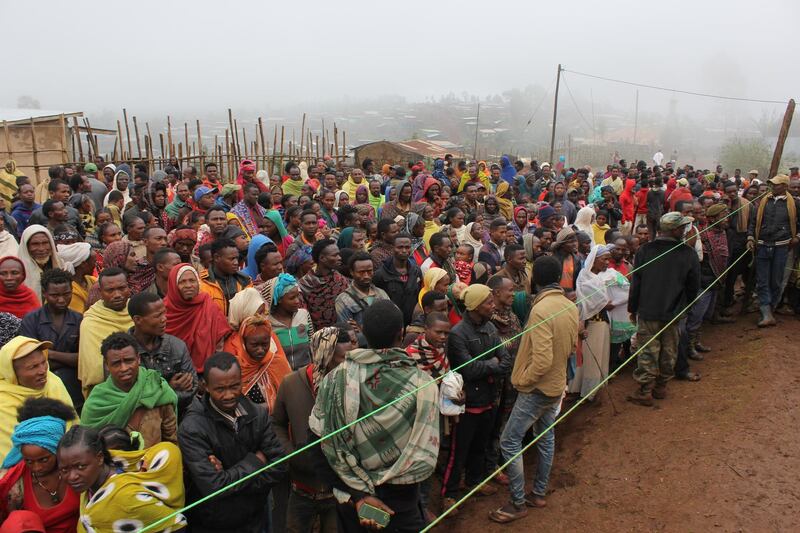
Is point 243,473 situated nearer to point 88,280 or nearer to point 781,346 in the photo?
point 88,280

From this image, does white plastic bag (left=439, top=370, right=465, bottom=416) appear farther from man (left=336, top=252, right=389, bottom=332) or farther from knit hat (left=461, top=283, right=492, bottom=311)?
man (left=336, top=252, right=389, bottom=332)

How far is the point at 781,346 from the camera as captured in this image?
22.9ft

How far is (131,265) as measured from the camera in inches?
205

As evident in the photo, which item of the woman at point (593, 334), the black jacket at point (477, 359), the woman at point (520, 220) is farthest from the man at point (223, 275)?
the woman at point (520, 220)

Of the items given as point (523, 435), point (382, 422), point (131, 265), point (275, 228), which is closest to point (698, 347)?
point (523, 435)

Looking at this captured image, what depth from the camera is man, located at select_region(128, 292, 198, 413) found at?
3771 mm

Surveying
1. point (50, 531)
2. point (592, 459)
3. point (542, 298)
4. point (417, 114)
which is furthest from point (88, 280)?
point (417, 114)

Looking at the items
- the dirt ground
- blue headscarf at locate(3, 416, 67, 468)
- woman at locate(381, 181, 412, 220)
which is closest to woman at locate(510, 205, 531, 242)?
woman at locate(381, 181, 412, 220)

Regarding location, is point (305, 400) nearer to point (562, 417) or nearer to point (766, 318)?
point (562, 417)

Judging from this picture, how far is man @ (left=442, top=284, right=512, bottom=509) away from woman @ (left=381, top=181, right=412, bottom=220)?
13.4ft

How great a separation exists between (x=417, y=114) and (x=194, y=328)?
77.4 metres

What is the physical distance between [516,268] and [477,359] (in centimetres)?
172

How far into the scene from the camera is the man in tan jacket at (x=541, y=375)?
4445 mm

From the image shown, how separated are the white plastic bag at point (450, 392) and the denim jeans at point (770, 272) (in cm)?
547
